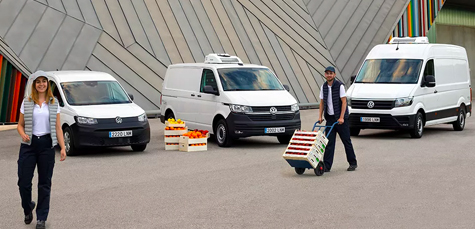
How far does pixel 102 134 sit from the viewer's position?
14.1 m

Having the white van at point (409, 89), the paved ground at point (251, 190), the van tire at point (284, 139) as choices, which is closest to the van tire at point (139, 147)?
the paved ground at point (251, 190)

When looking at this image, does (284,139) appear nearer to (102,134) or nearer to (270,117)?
(270,117)

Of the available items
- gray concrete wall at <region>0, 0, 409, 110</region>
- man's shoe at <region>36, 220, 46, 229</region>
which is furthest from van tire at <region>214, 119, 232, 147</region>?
man's shoe at <region>36, 220, 46, 229</region>

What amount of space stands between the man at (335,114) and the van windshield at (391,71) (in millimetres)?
6549

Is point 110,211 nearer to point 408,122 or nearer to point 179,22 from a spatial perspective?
point 408,122

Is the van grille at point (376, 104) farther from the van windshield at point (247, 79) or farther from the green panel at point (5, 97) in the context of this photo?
the green panel at point (5, 97)

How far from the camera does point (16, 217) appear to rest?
806cm

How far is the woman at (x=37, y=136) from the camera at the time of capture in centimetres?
755

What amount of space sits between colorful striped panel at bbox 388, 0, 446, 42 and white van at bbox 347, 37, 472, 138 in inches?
567

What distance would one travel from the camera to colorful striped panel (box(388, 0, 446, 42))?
1345 inches

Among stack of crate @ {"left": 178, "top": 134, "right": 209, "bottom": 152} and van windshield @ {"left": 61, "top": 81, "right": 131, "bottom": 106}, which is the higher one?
van windshield @ {"left": 61, "top": 81, "right": 131, "bottom": 106}

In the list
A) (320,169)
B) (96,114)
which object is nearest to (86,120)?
(96,114)

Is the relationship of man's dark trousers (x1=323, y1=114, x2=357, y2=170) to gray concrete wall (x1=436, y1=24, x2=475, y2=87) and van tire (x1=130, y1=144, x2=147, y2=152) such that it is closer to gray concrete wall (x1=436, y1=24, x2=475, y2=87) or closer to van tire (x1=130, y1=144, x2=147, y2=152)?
van tire (x1=130, y1=144, x2=147, y2=152)

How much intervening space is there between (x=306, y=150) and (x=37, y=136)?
468 centimetres
